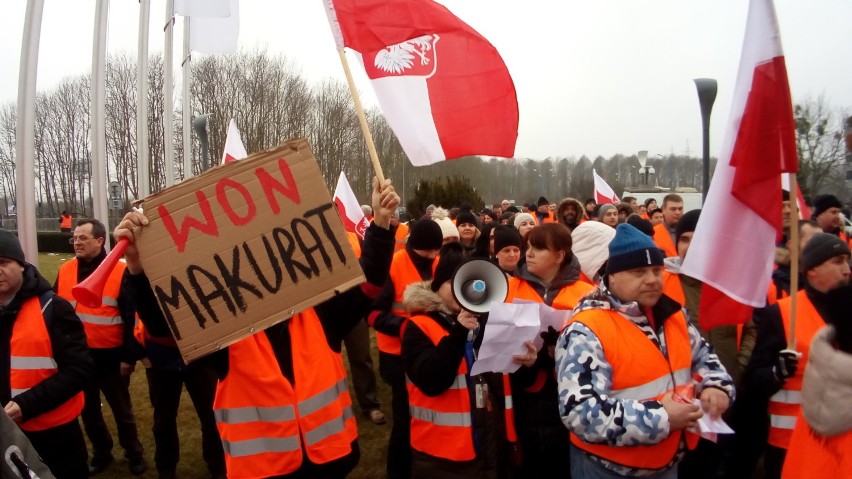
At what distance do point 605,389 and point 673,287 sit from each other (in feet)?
6.60

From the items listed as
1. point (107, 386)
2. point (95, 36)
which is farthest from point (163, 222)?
point (95, 36)

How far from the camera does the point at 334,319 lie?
10.2ft

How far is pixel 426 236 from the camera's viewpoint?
5.29 meters

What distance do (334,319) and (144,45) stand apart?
10.6 m

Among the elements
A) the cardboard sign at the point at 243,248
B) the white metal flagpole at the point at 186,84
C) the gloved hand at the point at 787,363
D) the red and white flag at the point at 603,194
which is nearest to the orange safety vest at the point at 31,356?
the cardboard sign at the point at 243,248

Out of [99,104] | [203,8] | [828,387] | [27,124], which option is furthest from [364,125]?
[99,104]

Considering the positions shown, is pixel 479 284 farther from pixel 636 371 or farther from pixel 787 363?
pixel 787 363

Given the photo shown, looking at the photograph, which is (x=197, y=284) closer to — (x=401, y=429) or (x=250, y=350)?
(x=250, y=350)

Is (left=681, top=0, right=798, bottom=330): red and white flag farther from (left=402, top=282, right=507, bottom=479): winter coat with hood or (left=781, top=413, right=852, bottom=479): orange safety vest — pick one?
(left=402, top=282, right=507, bottom=479): winter coat with hood

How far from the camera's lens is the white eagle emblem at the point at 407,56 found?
12.1 feet

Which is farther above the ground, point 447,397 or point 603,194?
point 603,194

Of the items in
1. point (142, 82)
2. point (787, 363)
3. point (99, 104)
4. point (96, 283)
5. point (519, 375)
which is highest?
point (142, 82)

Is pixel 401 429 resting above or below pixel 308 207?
below

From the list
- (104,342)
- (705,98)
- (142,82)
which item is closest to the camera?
(104,342)
